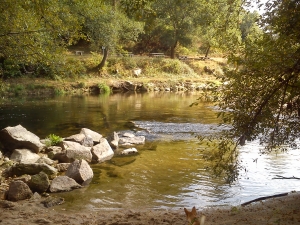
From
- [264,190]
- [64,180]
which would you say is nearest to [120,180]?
[64,180]

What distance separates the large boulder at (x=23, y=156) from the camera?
1334 centimetres

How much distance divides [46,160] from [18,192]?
358cm

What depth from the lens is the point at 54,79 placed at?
3972 cm

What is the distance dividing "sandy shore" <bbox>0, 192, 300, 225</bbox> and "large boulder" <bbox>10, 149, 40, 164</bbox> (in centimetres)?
412

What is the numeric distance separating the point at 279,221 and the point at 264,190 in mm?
3924

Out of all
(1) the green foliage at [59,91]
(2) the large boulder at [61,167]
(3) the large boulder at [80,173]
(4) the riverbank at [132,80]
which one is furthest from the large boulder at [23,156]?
(1) the green foliage at [59,91]

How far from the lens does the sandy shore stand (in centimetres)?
761

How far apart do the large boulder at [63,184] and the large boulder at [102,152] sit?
3.24 meters

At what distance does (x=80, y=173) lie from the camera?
11195 millimetres

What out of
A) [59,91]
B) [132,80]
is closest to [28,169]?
[59,91]

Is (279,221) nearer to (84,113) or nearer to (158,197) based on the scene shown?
(158,197)

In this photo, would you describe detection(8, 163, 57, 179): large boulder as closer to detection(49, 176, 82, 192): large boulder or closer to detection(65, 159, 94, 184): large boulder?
detection(65, 159, 94, 184): large boulder

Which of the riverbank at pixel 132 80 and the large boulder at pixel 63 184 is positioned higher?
the riverbank at pixel 132 80

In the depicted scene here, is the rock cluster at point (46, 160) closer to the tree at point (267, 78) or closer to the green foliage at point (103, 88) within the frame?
the tree at point (267, 78)
